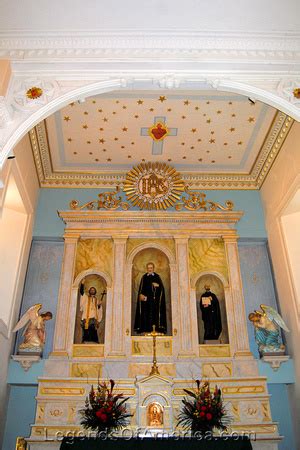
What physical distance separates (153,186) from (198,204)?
1047mm

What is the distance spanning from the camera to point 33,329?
7715 mm

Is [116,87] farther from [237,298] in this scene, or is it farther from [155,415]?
[237,298]

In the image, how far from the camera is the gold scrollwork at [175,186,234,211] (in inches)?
364

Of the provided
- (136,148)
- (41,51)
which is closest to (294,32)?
(41,51)

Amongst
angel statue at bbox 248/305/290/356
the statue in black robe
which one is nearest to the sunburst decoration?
the statue in black robe

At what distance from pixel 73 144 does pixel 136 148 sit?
4.29ft

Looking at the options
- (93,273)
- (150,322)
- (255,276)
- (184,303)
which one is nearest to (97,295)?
(93,273)

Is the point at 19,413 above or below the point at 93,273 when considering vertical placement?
below

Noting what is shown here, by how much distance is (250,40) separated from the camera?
190 inches

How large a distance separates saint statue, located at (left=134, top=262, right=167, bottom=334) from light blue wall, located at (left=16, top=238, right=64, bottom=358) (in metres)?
1.64

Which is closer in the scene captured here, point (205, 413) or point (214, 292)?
point (205, 413)

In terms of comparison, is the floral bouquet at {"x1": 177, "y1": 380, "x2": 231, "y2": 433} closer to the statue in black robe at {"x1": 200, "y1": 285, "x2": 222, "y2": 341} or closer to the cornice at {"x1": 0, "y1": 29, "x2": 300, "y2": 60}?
the statue in black robe at {"x1": 200, "y1": 285, "x2": 222, "y2": 341}

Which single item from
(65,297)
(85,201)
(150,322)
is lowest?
(150,322)

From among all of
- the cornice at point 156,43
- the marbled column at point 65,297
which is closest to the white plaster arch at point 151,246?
the marbled column at point 65,297
